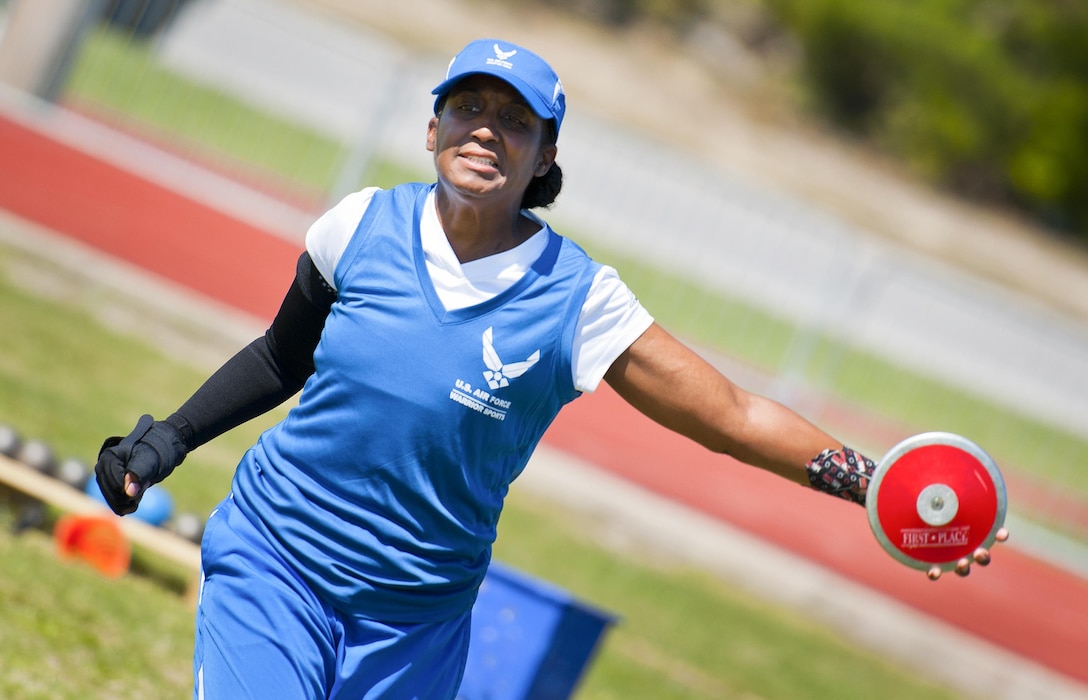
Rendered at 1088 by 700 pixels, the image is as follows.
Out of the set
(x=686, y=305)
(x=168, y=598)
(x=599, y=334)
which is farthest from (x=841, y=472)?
(x=686, y=305)

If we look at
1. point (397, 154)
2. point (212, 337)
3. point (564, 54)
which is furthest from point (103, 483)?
point (564, 54)

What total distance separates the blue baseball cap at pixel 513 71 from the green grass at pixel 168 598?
105 inches

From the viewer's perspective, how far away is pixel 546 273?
9.41ft

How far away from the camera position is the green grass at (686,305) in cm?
1105

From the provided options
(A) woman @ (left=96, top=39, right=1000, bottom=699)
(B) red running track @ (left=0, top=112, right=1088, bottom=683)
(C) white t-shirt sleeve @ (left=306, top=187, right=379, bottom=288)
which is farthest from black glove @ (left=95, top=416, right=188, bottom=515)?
(B) red running track @ (left=0, top=112, right=1088, bottom=683)

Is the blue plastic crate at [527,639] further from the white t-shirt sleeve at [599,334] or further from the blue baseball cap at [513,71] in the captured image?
the blue baseball cap at [513,71]

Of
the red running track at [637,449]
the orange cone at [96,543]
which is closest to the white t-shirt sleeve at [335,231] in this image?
the orange cone at [96,543]

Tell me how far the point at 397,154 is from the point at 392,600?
9.17m

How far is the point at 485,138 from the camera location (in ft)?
9.29

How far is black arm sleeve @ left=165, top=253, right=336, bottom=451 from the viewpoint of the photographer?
124 inches

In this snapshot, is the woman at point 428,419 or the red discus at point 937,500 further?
the red discus at point 937,500

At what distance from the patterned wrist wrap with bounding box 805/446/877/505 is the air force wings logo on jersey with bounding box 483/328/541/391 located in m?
0.74

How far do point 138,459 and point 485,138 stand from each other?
111 centimetres

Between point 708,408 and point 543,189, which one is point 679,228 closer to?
point 543,189
